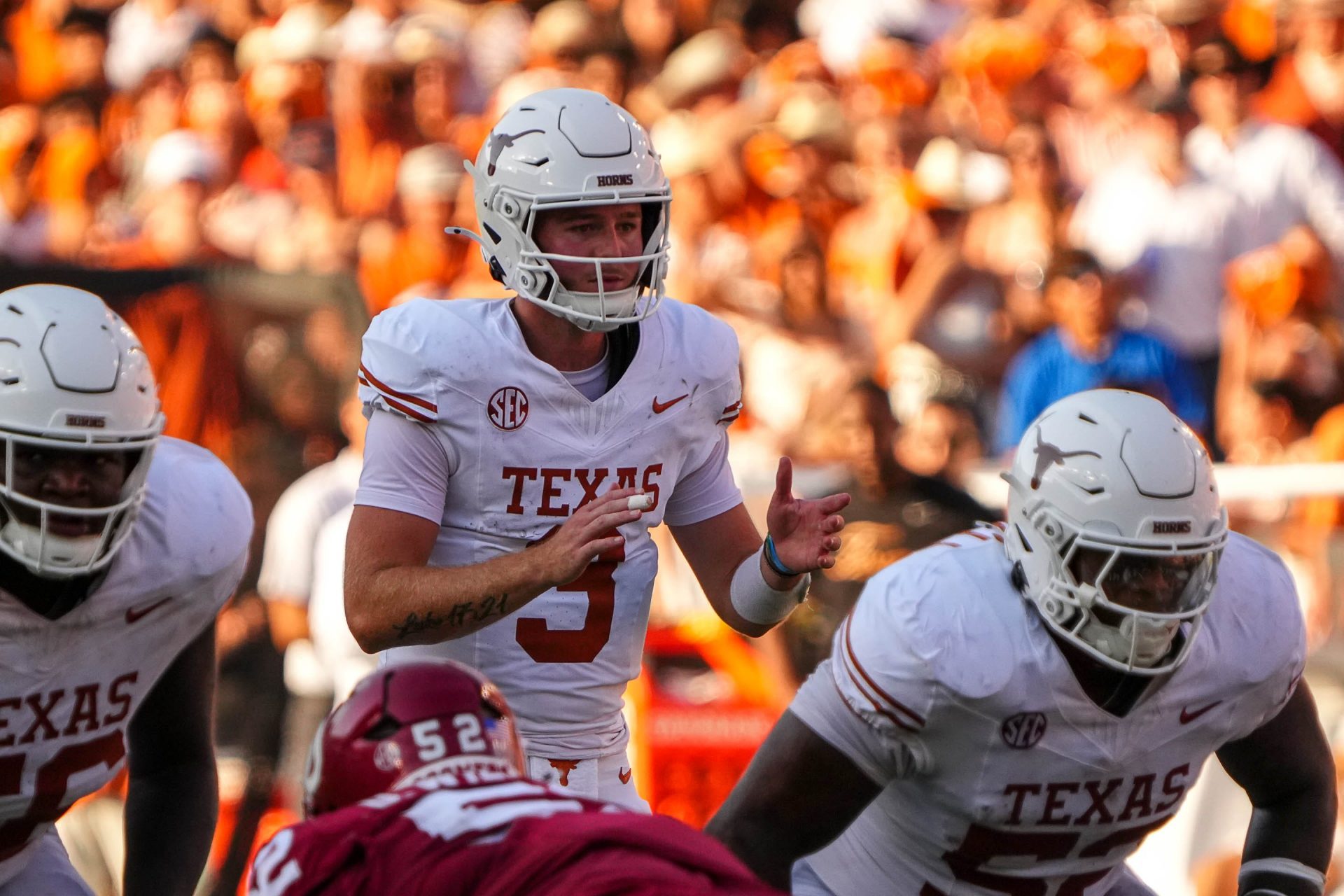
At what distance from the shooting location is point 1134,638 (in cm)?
299

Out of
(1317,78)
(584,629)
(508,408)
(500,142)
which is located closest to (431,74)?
(1317,78)

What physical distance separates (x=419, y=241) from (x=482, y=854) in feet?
17.9

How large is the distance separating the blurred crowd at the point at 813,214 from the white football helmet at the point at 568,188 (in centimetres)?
237

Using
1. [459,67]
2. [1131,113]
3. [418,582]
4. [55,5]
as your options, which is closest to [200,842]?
[418,582]

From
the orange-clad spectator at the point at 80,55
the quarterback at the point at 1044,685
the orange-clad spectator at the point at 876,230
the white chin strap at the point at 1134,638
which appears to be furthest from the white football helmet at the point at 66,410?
the orange-clad spectator at the point at 80,55

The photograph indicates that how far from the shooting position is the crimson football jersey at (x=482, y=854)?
2.05 m

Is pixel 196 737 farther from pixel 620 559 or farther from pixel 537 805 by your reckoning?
pixel 537 805

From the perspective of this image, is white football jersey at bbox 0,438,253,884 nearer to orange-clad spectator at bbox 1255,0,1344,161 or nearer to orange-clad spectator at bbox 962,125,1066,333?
orange-clad spectator at bbox 962,125,1066,333

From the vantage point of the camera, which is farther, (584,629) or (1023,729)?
(584,629)

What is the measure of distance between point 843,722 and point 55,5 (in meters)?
8.60

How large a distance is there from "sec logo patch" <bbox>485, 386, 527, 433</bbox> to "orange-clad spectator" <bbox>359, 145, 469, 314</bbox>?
3964 millimetres

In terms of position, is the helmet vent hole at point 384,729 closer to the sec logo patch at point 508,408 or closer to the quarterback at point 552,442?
the quarterback at point 552,442

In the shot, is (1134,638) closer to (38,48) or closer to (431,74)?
(431,74)

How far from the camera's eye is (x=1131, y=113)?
7.43 m
